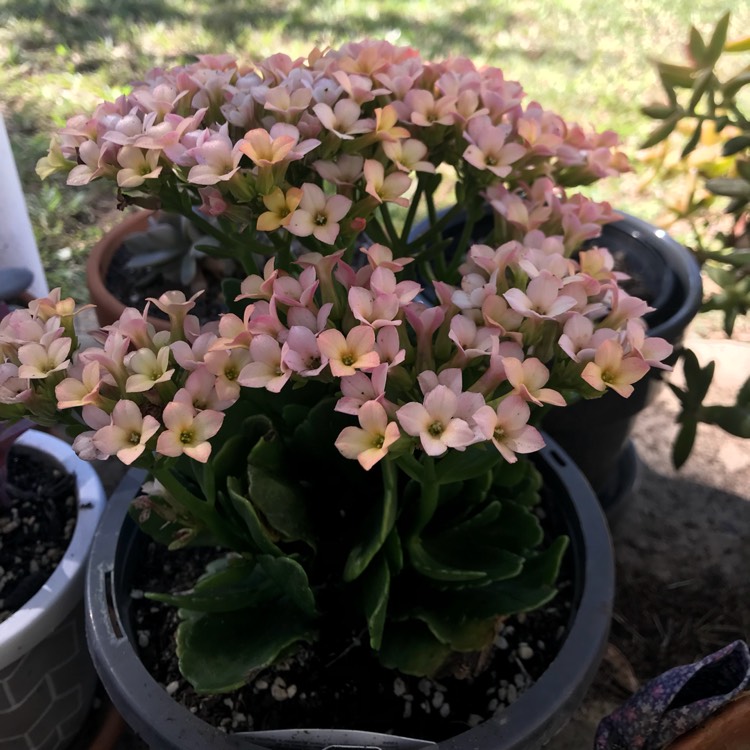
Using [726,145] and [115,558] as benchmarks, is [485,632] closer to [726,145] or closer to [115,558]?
[115,558]

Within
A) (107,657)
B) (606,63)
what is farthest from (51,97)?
(107,657)

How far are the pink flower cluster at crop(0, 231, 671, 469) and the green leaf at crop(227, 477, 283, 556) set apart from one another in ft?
0.34

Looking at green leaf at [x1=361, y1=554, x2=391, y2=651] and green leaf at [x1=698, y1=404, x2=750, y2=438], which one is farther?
green leaf at [x1=698, y1=404, x2=750, y2=438]

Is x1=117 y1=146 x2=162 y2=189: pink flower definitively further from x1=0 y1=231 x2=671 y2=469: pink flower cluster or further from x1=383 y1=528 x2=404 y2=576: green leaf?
x1=383 y1=528 x2=404 y2=576: green leaf

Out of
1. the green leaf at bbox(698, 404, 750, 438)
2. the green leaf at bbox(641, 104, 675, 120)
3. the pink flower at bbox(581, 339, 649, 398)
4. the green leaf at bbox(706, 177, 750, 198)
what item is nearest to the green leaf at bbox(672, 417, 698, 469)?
the green leaf at bbox(698, 404, 750, 438)

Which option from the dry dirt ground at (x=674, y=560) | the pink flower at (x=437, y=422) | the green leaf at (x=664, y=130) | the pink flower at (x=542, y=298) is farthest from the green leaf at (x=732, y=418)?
the pink flower at (x=437, y=422)

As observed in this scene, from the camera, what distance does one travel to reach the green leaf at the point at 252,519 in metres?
0.73

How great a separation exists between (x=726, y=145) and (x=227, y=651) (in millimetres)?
977

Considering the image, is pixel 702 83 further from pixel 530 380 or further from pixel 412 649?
pixel 412 649

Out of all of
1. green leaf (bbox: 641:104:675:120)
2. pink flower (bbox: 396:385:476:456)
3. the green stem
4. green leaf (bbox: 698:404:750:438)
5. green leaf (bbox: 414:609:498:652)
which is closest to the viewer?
pink flower (bbox: 396:385:476:456)

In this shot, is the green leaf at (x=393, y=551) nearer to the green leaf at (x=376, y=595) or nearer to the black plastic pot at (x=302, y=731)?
the green leaf at (x=376, y=595)

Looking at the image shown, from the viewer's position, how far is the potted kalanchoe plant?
624mm

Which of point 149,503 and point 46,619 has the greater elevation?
A: point 149,503

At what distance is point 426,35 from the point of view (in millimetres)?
3018
